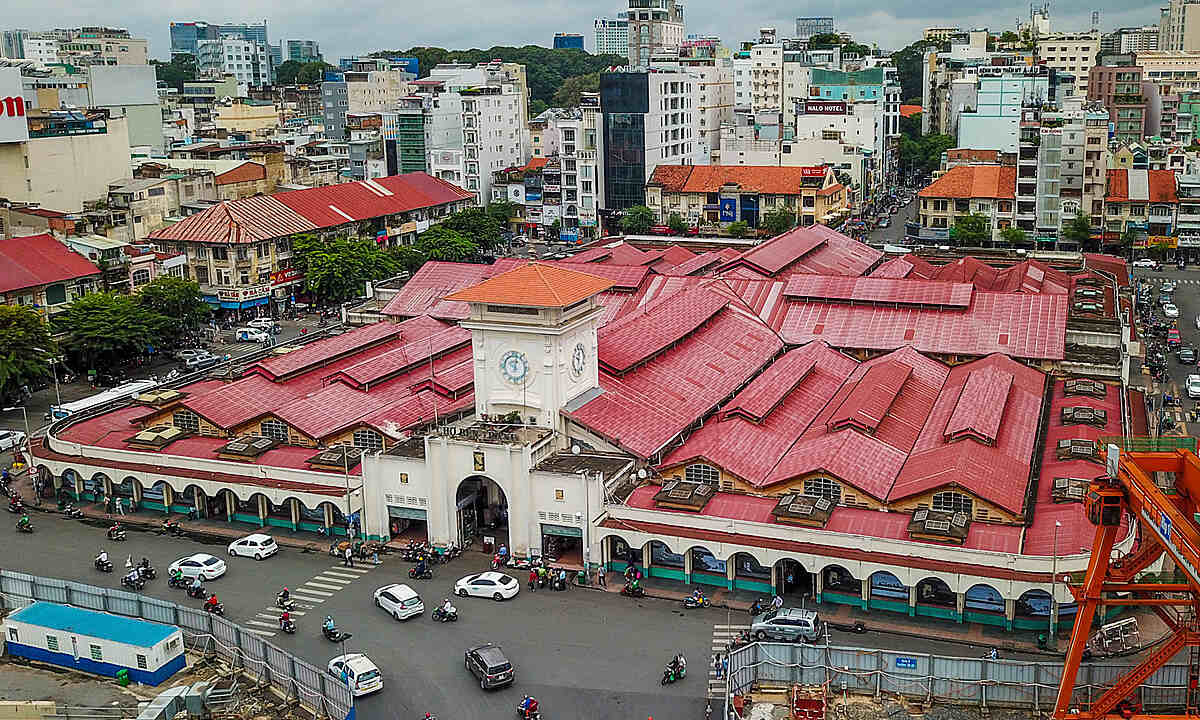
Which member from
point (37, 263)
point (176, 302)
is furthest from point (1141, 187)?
point (37, 263)

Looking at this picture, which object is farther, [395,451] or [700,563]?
[395,451]

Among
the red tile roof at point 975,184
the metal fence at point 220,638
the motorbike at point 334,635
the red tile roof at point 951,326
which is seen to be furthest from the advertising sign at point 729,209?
the metal fence at point 220,638

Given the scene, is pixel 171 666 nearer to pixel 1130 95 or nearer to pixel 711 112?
pixel 711 112

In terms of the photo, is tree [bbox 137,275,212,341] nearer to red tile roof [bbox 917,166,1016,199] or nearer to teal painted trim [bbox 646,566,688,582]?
teal painted trim [bbox 646,566,688,582]

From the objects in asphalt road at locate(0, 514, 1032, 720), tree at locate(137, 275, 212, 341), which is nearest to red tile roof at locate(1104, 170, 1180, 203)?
tree at locate(137, 275, 212, 341)

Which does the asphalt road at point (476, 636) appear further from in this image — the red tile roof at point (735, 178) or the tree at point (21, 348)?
the red tile roof at point (735, 178)

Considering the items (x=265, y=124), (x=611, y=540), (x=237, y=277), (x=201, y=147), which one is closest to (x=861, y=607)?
(x=611, y=540)
